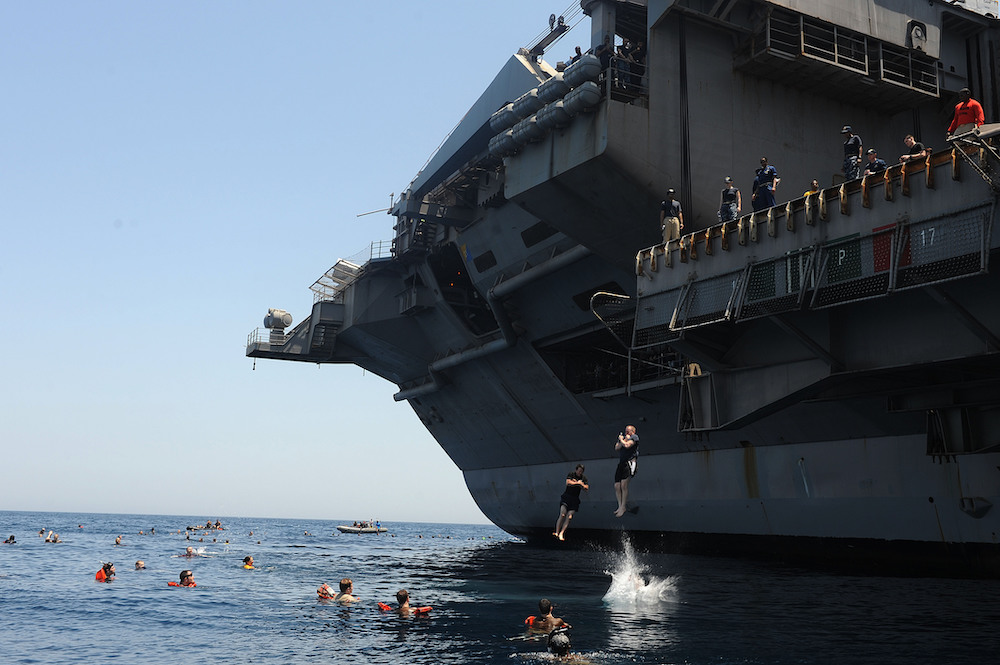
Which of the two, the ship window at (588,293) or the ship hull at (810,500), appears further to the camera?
the ship window at (588,293)

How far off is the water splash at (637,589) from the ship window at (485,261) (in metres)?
13.9

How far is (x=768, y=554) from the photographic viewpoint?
32.0 meters

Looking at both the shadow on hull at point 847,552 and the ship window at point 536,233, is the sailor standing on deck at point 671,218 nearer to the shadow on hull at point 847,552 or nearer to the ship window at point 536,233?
the ship window at point 536,233

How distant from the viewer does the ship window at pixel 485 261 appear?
37.7m

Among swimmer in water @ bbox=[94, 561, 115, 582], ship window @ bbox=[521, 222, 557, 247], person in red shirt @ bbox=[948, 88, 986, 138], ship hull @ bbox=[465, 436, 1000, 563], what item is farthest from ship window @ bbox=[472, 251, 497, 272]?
person in red shirt @ bbox=[948, 88, 986, 138]

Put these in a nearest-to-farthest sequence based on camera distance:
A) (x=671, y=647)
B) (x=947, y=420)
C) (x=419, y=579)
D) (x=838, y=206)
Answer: (x=671, y=647)
(x=838, y=206)
(x=947, y=420)
(x=419, y=579)

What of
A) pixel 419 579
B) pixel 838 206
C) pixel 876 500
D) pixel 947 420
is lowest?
pixel 419 579

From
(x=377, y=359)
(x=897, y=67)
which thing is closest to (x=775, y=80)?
(x=897, y=67)

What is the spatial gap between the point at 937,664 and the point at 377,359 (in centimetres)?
3752

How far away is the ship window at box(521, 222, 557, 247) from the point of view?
33844 mm

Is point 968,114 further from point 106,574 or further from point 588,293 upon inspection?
point 106,574

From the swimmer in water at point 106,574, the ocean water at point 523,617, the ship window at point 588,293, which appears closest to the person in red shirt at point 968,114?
the ocean water at point 523,617

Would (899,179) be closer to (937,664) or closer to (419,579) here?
(937,664)

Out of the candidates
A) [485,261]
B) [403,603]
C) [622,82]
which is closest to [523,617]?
[403,603]
